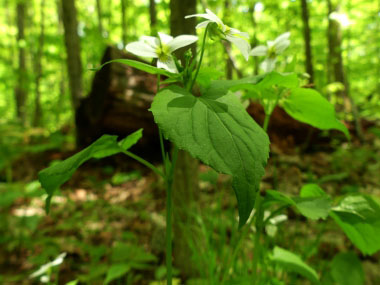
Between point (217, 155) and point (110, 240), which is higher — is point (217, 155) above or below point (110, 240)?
above

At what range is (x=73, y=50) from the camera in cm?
454

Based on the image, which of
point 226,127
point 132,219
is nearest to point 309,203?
point 226,127

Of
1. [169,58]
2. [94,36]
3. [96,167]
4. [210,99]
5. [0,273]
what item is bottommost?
[0,273]

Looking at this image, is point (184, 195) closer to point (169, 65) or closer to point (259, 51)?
point (259, 51)

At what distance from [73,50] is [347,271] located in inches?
188

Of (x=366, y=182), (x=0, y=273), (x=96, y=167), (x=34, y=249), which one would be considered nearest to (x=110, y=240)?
(x=34, y=249)

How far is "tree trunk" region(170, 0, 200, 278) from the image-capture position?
1598 mm

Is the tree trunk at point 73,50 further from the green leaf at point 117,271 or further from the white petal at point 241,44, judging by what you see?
the white petal at point 241,44

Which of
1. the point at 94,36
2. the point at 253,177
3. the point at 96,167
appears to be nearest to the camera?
the point at 253,177

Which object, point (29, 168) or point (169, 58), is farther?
point (29, 168)

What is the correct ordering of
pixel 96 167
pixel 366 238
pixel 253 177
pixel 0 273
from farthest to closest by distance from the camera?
pixel 96 167
pixel 0 273
pixel 366 238
pixel 253 177

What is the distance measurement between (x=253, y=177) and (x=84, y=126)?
4050mm

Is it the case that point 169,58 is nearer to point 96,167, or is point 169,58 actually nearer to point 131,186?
point 131,186

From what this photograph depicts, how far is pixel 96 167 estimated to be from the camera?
4051 mm
